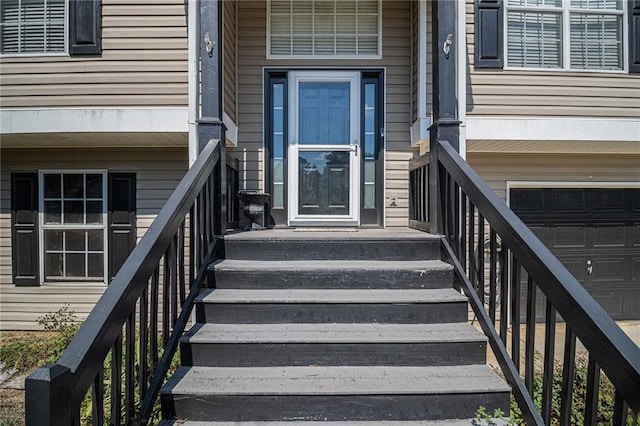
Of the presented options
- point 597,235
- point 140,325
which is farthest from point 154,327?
point 597,235

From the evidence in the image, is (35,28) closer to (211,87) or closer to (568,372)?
(211,87)

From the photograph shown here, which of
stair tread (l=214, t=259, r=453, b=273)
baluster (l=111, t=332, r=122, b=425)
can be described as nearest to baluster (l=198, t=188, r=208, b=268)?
stair tread (l=214, t=259, r=453, b=273)

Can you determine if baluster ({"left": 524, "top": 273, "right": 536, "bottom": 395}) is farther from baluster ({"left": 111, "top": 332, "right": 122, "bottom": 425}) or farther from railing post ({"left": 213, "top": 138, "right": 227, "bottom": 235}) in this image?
railing post ({"left": 213, "top": 138, "right": 227, "bottom": 235})

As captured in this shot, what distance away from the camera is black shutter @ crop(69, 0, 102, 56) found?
159 inches

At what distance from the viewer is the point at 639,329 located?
5070 millimetres

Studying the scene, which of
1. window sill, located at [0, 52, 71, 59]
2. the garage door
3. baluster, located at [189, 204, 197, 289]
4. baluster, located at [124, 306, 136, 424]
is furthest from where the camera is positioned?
the garage door

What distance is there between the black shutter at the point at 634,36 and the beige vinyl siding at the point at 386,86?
2641mm

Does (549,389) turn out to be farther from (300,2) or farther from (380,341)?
(300,2)

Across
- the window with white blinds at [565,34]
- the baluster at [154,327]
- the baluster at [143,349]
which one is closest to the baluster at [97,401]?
the baluster at [143,349]

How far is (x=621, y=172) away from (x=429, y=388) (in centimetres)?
487

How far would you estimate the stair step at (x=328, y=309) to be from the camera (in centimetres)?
233

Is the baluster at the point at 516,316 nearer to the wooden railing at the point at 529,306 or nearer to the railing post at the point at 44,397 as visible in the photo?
the wooden railing at the point at 529,306

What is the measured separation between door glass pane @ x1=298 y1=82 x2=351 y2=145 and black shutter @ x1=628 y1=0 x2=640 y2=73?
334cm

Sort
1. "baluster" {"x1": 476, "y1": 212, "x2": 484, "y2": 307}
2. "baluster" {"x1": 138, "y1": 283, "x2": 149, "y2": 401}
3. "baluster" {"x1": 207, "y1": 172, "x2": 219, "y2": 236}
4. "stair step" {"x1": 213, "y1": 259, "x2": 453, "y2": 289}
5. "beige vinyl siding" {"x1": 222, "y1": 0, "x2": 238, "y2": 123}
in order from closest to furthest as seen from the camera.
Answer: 1. "baluster" {"x1": 138, "y1": 283, "x2": 149, "y2": 401}
2. "baluster" {"x1": 476, "y1": 212, "x2": 484, "y2": 307}
3. "stair step" {"x1": 213, "y1": 259, "x2": 453, "y2": 289}
4. "baluster" {"x1": 207, "y1": 172, "x2": 219, "y2": 236}
5. "beige vinyl siding" {"x1": 222, "y1": 0, "x2": 238, "y2": 123}
